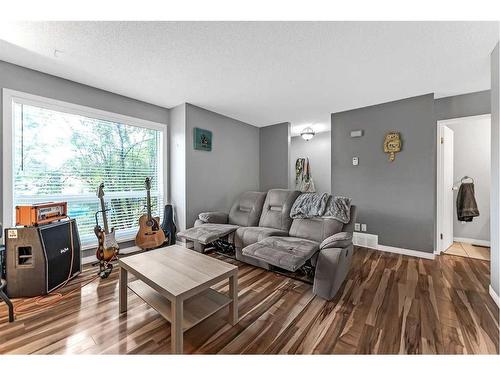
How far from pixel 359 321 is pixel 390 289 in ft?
2.51

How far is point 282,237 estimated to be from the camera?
264 cm

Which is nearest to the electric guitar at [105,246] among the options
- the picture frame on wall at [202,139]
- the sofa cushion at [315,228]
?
the picture frame on wall at [202,139]

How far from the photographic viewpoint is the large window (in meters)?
2.36

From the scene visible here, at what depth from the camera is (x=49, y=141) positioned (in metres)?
2.52

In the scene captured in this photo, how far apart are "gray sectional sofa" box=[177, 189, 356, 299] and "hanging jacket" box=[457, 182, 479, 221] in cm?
264

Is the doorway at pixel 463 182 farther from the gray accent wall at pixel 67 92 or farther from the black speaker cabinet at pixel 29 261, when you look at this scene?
the black speaker cabinet at pixel 29 261

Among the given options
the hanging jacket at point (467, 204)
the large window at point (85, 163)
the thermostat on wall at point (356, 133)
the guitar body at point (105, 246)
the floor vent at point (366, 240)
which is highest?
the thermostat on wall at point (356, 133)

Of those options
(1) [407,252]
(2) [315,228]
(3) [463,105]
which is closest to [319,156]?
(3) [463,105]

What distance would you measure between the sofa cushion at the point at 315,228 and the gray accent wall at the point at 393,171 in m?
1.44

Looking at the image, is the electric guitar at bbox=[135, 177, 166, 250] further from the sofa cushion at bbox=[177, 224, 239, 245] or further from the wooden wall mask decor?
the wooden wall mask decor

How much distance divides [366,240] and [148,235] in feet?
11.4

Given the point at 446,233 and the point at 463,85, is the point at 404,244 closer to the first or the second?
the point at 446,233

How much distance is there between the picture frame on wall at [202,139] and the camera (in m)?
3.51
